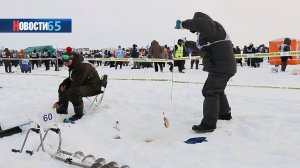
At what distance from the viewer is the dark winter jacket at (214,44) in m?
4.95

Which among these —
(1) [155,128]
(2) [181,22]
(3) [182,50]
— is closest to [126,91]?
(1) [155,128]

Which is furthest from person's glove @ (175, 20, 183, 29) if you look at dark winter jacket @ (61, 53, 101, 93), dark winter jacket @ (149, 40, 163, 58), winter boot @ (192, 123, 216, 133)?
dark winter jacket @ (149, 40, 163, 58)

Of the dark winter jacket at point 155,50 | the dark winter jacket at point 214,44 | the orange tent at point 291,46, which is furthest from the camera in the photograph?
the orange tent at point 291,46

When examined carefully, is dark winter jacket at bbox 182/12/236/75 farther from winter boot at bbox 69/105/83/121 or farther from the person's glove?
winter boot at bbox 69/105/83/121

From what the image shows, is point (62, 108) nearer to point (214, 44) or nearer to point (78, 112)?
point (78, 112)

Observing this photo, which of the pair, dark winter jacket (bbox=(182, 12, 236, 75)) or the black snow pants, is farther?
the black snow pants

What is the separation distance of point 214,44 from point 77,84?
9.03 feet

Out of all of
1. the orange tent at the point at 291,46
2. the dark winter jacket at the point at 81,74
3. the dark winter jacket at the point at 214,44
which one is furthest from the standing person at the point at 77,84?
the orange tent at the point at 291,46

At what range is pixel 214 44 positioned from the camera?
5.11 m

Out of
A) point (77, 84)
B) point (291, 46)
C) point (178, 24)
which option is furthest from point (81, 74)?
point (291, 46)

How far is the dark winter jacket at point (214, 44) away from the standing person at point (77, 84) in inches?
91.0

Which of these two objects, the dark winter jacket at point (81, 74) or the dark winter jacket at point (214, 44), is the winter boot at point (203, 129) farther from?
the dark winter jacket at point (81, 74)

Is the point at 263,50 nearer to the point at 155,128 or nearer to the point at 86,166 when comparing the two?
the point at 155,128

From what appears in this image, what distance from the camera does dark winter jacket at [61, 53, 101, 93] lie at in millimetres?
6414
